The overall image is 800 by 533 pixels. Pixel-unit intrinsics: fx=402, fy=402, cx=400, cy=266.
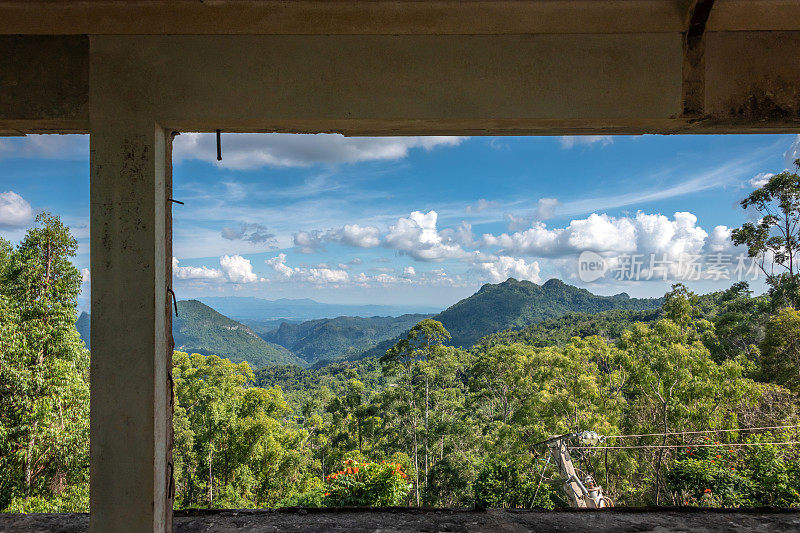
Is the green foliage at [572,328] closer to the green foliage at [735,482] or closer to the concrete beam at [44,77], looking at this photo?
the green foliage at [735,482]

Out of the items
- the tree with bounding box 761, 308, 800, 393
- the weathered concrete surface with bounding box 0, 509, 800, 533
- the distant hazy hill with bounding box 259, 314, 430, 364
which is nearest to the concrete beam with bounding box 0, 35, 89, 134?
the weathered concrete surface with bounding box 0, 509, 800, 533

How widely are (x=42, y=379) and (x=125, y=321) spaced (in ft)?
32.7

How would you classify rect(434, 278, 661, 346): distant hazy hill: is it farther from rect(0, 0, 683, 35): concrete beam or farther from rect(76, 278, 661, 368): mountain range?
rect(0, 0, 683, 35): concrete beam

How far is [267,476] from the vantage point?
14969 mm

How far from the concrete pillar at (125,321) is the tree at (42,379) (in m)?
9.73

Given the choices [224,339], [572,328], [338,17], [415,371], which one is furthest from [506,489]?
[224,339]

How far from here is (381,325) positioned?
40969 mm

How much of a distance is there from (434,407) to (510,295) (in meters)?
15.9

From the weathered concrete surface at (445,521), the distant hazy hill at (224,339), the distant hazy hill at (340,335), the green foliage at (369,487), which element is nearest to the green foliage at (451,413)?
the green foliage at (369,487)

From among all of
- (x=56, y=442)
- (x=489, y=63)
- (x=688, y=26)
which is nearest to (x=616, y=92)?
(x=688, y=26)

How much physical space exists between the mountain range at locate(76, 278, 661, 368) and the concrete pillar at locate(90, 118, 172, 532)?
10492 millimetres

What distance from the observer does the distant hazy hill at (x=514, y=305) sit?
27.4 meters

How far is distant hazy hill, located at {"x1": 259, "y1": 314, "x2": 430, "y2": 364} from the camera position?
125 ft

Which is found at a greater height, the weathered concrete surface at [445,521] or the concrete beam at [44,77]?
the concrete beam at [44,77]
